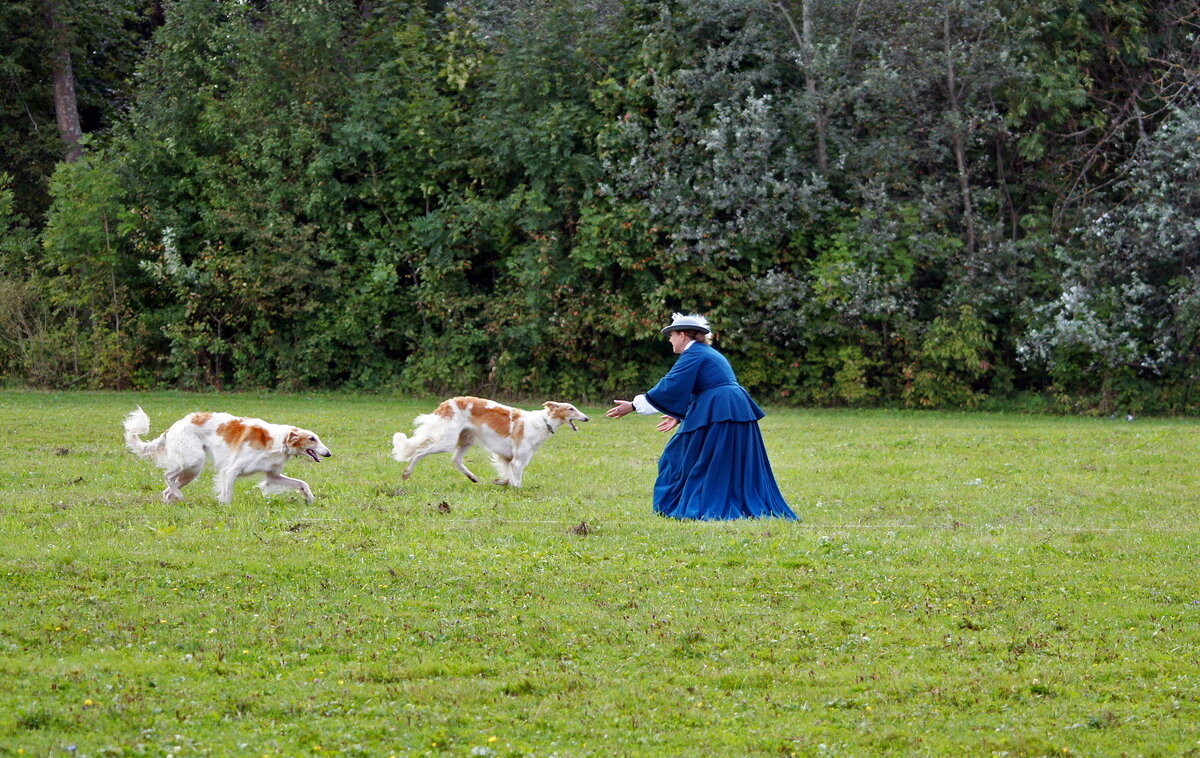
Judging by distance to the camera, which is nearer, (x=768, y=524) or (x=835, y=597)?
(x=835, y=597)

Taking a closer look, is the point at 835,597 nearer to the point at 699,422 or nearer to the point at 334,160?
the point at 699,422

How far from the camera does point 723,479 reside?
12820 mm

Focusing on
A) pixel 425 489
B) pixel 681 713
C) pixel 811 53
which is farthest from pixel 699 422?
pixel 811 53

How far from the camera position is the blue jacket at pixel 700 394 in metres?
12.9

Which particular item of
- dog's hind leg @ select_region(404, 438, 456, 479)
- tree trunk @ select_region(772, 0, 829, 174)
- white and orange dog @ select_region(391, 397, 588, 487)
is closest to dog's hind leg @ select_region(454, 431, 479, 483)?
white and orange dog @ select_region(391, 397, 588, 487)

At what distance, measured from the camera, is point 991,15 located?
25.5 metres

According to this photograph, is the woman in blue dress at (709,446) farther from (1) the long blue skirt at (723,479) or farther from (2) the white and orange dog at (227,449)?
(2) the white and orange dog at (227,449)

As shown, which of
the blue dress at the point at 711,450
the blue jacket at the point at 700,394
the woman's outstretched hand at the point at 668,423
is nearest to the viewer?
the blue dress at the point at 711,450

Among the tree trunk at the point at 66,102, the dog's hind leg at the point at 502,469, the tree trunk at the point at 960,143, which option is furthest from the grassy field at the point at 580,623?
the tree trunk at the point at 66,102

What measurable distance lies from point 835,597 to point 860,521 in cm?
409

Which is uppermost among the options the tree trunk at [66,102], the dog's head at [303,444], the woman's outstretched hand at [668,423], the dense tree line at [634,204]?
the tree trunk at [66,102]

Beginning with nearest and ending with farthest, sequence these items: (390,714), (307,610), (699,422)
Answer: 1. (390,714)
2. (307,610)
3. (699,422)

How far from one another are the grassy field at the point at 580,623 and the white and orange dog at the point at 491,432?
49 cm

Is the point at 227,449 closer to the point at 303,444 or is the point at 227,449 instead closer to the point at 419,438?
the point at 303,444
